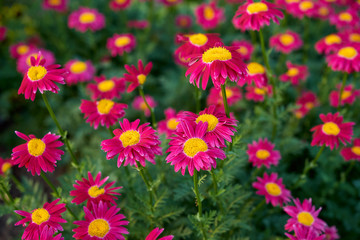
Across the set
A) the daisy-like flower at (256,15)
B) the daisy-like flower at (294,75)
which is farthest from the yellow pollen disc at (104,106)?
the daisy-like flower at (294,75)

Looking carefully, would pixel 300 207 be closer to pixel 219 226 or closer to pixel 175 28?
pixel 219 226

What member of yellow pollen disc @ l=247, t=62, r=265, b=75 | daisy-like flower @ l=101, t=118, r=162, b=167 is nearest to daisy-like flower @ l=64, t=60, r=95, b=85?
yellow pollen disc @ l=247, t=62, r=265, b=75

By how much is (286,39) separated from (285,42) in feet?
0.16

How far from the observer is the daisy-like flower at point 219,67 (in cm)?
150

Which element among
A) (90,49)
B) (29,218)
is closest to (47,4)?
(90,49)

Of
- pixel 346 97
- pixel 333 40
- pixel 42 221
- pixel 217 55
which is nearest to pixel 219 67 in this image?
pixel 217 55

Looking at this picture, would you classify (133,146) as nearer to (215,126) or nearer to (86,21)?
(215,126)

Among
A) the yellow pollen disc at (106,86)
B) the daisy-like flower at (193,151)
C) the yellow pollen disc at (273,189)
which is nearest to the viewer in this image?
the daisy-like flower at (193,151)

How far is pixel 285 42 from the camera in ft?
10.7

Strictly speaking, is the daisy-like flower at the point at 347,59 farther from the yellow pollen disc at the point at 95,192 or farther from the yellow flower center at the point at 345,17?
the yellow pollen disc at the point at 95,192

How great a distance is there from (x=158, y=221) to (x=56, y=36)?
11.3ft

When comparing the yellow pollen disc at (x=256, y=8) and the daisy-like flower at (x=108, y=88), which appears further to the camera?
the daisy-like flower at (x=108, y=88)

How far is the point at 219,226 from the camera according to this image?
1879 millimetres

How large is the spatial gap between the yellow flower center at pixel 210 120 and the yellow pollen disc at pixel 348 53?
150 centimetres
